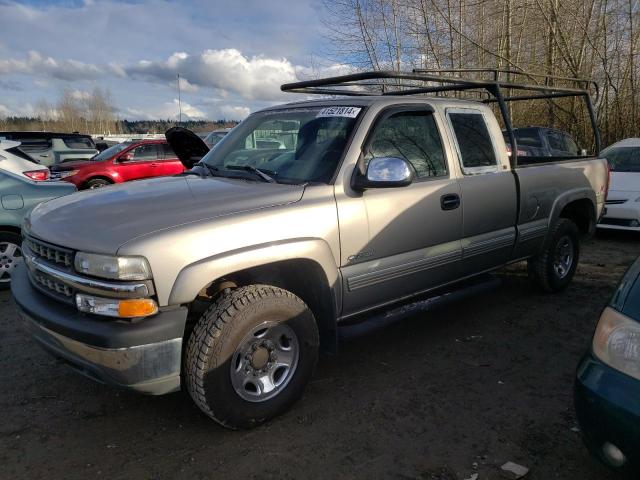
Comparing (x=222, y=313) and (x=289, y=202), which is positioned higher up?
(x=289, y=202)

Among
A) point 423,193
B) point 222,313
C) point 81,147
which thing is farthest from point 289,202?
point 81,147

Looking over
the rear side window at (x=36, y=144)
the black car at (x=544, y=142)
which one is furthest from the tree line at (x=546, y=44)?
the rear side window at (x=36, y=144)

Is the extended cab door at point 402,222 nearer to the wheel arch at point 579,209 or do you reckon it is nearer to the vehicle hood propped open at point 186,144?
the wheel arch at point 579,209

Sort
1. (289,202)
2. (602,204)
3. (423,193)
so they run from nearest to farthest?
(289,202)
(423,193)
(602,204)

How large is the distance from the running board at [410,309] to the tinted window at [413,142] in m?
0.93

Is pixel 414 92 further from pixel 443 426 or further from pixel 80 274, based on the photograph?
pixel 80 274

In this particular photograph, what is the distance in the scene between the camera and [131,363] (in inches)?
95.3

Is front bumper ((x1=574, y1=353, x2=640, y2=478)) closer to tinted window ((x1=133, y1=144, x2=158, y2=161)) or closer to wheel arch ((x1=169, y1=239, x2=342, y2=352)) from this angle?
wheel arch ((x1=169, y1=239, x2=342, y2=352))

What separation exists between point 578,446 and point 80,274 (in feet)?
9.10

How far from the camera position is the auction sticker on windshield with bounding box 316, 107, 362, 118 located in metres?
3.45

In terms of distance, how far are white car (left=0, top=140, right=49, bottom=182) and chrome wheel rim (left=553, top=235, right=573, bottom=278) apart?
5919 millimetres

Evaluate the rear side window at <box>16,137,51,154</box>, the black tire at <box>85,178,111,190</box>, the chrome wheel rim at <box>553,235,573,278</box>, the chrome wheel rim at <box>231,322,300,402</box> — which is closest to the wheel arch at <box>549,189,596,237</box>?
the chrome wheel rim at <box>553,235,573,278</box>

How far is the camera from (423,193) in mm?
3592

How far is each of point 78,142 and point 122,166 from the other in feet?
14.8
